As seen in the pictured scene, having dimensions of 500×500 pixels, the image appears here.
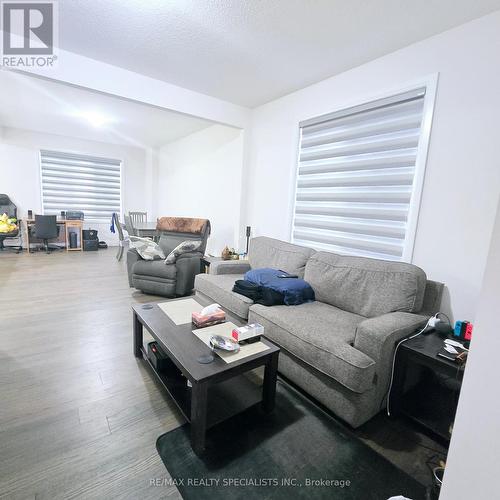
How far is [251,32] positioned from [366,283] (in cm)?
215

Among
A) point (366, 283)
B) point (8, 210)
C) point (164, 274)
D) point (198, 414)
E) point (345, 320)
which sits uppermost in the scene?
point (8, 210)

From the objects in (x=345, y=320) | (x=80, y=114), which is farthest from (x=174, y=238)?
(x=345, y=320)

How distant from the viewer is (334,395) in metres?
1.53

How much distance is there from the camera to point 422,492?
1186mm

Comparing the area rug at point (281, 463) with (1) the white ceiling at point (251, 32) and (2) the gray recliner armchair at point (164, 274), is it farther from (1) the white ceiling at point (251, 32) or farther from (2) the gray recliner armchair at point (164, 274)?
(1) the white ceiling at point (251, 32)

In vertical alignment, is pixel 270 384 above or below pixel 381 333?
below

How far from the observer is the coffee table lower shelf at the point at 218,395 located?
1.49 meters

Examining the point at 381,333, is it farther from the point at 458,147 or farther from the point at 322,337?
the point at 458,147

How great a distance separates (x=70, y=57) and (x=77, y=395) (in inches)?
113

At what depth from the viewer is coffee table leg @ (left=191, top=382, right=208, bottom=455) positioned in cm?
124

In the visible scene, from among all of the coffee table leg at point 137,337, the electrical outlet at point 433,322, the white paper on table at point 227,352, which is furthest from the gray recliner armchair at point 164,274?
the electrical outlet at point 433,322

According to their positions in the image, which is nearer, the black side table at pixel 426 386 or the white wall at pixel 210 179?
the black side table at pixel 426 386

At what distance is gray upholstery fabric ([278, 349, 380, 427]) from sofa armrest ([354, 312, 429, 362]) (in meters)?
0.22

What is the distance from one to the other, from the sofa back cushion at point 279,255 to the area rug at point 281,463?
1364 mm
